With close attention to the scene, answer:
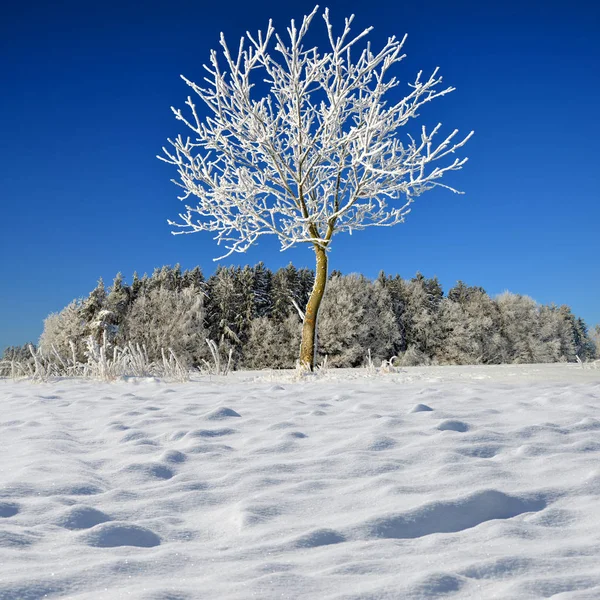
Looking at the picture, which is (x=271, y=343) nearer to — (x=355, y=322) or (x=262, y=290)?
(x=262, y=290)

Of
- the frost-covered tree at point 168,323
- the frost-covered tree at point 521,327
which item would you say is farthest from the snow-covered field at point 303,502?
the frost-covered tree at point 521,327

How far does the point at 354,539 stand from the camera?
196 centimetres

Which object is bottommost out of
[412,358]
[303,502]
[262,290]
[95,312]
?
[303,502]

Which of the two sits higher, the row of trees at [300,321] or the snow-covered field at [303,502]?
the row of trees at [300,321]

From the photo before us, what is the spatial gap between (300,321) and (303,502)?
1308 inches

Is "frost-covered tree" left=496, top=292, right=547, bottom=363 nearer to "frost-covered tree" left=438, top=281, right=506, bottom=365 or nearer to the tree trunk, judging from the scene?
"frost-covered tree" left=438, top=281, right=506, bottom=365

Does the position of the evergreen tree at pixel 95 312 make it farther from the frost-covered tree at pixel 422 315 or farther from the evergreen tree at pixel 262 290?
the frost-covered tree at pixel 422 315

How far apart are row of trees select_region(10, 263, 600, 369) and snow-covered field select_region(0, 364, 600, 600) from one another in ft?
89.6

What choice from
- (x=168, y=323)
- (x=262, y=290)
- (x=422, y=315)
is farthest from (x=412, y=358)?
(x=168, y=323)

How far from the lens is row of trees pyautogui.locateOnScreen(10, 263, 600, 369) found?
3291cm

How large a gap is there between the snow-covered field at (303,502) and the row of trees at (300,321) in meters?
27.3

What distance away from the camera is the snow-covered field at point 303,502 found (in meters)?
1.63

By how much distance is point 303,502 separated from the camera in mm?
2289

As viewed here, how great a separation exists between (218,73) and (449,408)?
22.9 ft
